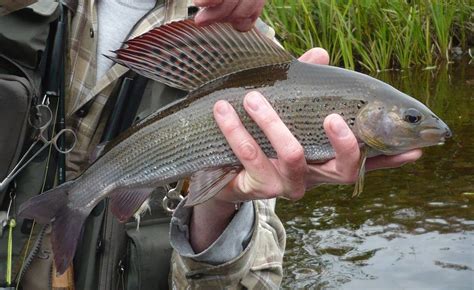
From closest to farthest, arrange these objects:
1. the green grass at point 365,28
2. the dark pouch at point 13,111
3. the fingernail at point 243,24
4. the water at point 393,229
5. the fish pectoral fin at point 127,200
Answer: the fingernail at point 243,24, the fish pectoral fin at point 127,200, the dark pouch at point 13,111, the water at point 393,229, the green grass at point 365,28

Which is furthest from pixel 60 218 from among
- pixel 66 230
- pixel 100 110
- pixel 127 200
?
pixel 100 110

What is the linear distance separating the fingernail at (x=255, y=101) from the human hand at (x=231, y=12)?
0.71 ft

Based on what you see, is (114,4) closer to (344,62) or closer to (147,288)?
(147,288)

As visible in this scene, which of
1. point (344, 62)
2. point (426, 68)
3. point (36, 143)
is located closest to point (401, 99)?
point (36, 143)

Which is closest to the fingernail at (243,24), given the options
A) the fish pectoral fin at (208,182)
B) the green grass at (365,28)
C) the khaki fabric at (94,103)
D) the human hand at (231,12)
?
the human hand at (231,12)

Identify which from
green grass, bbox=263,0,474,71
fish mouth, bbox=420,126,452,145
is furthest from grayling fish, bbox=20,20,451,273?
green grass, bbox=263,0,474,71

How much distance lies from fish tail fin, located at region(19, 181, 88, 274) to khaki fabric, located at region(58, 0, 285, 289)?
1.62ft

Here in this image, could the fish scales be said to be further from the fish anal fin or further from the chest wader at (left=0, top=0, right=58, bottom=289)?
the chest wader at (left=0, top=0, right=58, bottom=289)

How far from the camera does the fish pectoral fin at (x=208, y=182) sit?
2.26m

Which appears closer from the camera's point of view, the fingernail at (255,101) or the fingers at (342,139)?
the fingers at (342,139)

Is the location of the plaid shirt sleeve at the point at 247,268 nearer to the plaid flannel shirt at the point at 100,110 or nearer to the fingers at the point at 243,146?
the plaid flannel shirt at the point at 100,110

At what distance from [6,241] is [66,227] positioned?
457 millimetres

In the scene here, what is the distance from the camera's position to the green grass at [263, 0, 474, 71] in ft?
27.9

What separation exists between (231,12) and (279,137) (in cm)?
39
